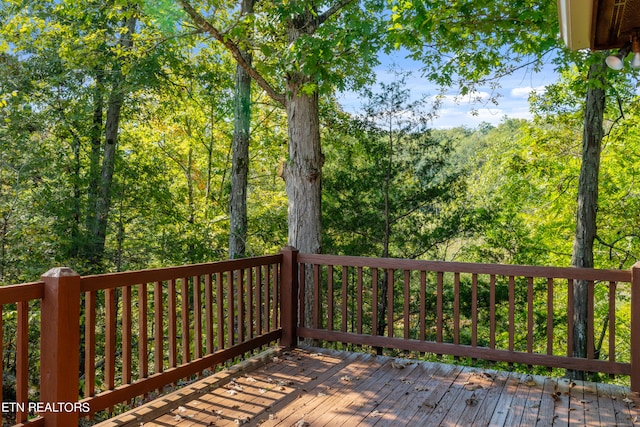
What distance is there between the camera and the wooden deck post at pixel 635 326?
145 inches

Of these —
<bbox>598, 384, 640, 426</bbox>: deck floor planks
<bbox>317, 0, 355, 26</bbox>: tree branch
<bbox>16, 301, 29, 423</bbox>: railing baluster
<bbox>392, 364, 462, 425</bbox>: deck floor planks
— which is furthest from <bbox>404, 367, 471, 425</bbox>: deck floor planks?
<bbox>317, 0, 355, 26</bbox>: tree branch

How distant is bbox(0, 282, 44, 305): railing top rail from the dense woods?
3.66 metres

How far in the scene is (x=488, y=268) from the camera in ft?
13.9

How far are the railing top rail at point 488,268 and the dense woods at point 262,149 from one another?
1292 mm

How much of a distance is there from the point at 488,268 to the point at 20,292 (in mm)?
3361

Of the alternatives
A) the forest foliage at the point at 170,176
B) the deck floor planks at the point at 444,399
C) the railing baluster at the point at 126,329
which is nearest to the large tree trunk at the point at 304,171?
the deck floor planks at the point at 444,399

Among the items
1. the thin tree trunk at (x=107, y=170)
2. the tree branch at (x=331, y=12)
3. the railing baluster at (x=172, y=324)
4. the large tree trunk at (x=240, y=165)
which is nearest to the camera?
the railing baluster at (x=172, y=324)

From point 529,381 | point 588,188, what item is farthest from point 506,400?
point 588,188

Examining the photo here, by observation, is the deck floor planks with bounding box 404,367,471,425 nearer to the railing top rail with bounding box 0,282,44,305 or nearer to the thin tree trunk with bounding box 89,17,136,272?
the railing top rail with bounding box 0,282,44,305

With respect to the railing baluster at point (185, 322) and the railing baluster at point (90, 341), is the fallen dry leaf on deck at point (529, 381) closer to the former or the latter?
the railing baluster at point (185, 322)

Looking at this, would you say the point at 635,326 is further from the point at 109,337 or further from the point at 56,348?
the point at 56,348

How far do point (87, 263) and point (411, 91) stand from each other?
22.1ft

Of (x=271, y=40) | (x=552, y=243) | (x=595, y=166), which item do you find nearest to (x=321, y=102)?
(x=271, y=40)

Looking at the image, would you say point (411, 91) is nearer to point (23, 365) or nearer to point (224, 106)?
point (224, 106)
